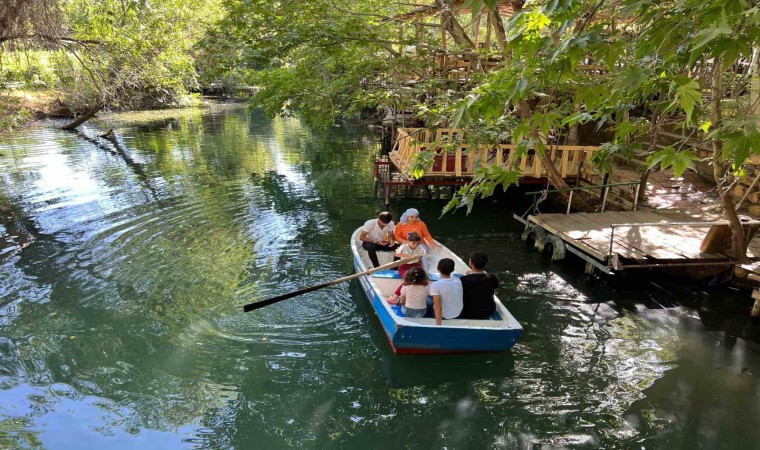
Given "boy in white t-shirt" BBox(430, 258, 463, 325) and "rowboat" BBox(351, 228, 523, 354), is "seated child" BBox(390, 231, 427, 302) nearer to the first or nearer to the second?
"rowboat" BBox(351, 228, 523, 354)

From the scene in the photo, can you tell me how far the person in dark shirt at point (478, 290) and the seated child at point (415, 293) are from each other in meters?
0.48

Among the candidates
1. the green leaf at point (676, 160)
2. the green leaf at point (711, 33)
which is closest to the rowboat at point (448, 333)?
the green leaf at point (676, 160)

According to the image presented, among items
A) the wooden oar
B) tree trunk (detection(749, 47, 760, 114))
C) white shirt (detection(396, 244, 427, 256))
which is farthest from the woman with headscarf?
tree trunk (detection(749, 47, 760, 114))

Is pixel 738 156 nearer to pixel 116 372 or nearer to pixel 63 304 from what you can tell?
pixel 116 372

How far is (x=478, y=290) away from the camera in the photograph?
6.26 m

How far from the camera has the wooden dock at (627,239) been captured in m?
8.58

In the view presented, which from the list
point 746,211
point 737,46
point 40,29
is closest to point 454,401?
point 737,46

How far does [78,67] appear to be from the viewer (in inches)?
673

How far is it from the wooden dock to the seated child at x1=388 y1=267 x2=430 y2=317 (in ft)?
12.5

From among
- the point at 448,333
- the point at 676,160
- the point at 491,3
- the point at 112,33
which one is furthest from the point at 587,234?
the point at 112,33

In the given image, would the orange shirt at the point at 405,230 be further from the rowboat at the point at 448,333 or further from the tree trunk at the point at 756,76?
the tree trunk at the point at 756,76

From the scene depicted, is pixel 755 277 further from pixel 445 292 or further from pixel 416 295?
pixel 416 295

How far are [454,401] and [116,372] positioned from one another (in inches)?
166

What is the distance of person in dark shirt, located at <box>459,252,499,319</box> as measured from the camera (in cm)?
623
